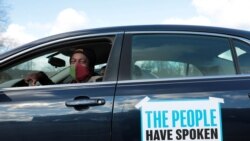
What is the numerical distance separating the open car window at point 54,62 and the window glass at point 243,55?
993 mm

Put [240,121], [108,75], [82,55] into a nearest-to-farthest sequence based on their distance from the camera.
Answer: [240,121], [108,75], [82,55]

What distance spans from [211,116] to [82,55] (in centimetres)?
122

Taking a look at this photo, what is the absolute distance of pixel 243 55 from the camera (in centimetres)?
375

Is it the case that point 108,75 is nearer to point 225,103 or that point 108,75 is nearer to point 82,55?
point 82,55

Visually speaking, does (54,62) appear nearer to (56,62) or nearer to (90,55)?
(56,62)

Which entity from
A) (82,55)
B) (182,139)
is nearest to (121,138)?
(182,139)

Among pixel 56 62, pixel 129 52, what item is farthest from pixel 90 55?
pixel 129 52

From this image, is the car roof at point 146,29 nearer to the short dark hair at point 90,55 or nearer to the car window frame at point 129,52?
the car window frame at point 129,52

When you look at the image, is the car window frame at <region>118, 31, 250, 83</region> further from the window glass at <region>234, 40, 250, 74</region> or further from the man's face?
the man's face

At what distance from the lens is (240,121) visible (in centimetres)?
344

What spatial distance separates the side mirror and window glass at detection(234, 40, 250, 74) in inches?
56.4

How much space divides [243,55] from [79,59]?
134cm

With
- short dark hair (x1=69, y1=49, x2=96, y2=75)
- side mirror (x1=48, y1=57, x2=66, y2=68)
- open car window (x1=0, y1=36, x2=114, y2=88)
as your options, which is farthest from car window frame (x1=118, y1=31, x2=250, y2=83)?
side mirror (x1=48, y1=57, x2=66, y2=68)

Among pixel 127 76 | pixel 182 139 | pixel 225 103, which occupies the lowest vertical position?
pixel 182 139
